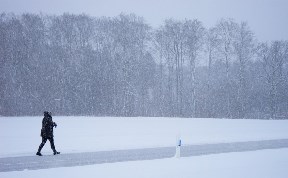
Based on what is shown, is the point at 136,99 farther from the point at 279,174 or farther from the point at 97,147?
the point at 279,174

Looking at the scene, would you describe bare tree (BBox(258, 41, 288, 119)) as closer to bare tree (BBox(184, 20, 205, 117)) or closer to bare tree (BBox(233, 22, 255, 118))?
bare tree (BBox(233, 22, 255, 118))

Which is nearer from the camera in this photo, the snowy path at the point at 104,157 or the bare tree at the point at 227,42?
the snowy path at the point at 104,157

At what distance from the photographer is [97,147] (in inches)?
829

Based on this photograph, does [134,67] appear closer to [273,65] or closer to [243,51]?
[243,51]

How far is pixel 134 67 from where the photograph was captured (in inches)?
2394

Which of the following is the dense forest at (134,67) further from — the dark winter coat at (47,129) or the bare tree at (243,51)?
the dark winter coat at (47,129)

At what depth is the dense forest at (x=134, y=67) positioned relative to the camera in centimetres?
5894

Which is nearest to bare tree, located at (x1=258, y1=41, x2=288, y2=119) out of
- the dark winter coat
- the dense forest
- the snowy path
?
the dense forest

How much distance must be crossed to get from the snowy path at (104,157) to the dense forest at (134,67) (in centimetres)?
3569

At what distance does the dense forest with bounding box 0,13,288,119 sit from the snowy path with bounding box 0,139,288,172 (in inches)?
1405

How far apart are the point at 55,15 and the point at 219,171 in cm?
5609

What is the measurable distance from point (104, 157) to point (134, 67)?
1736 inches

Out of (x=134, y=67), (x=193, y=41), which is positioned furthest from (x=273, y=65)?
(x=134, y=67)

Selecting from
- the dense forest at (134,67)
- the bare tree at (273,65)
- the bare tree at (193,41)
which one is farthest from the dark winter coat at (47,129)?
the bare tree at (273,65)
